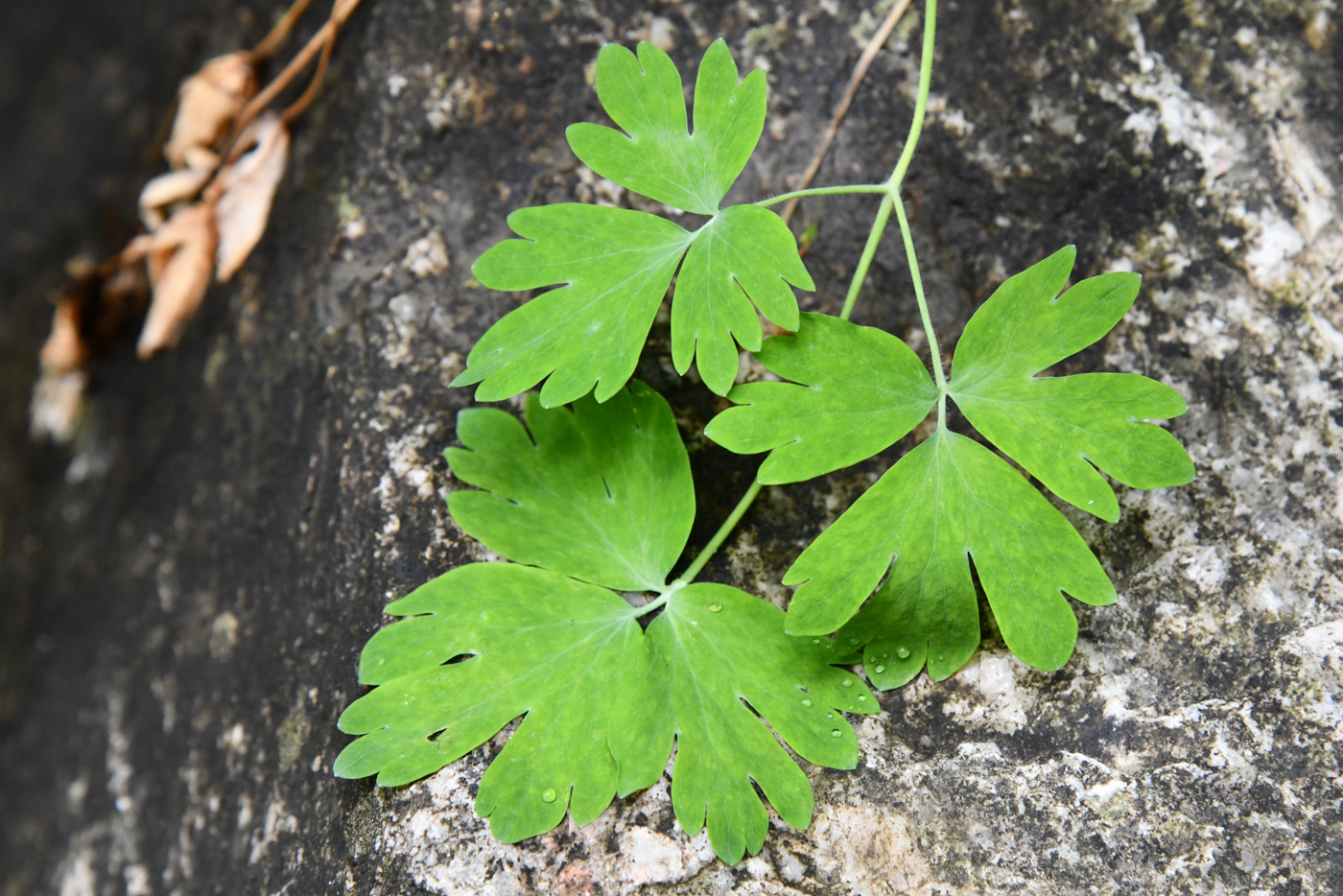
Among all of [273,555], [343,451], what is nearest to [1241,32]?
[343,451]

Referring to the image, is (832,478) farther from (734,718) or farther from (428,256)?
(428,256)

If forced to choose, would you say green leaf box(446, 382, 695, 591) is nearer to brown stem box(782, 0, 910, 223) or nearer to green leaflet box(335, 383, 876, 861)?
green leaflet box(335, 383, 876, 861)

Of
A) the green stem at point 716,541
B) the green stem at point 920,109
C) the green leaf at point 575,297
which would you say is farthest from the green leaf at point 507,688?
the green stem at point 920,109

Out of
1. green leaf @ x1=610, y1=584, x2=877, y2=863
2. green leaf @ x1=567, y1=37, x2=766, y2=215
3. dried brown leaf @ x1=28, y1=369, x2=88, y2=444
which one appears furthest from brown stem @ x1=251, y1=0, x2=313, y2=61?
green leaf @ x1=610, y1=584, x2=877, y2=863

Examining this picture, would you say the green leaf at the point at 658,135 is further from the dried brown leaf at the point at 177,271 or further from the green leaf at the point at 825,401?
the dried brown leaf at the point at 177,271

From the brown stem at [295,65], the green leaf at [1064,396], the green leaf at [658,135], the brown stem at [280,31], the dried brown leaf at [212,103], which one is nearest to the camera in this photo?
the green leaf at [1064,396]

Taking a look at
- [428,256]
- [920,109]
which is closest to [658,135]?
[920,109]

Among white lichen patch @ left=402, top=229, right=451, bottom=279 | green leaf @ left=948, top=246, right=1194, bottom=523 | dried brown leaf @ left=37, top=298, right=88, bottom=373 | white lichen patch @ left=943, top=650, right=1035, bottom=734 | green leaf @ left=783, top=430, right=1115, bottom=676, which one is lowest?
dried brown leaf @ left=37, top=298, right=88, bottom=373
